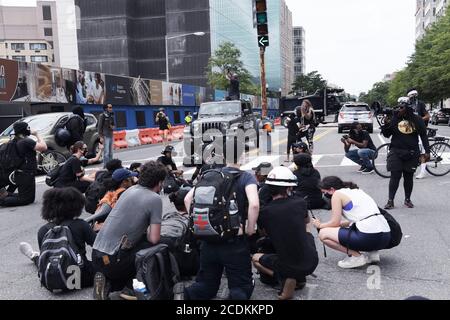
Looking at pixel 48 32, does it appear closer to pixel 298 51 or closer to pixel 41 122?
pixel 298 51

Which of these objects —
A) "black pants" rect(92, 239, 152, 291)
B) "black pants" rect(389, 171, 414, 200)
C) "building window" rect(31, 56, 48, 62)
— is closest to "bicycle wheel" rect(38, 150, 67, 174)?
"black pants" rect(389, 171, 414, 200)

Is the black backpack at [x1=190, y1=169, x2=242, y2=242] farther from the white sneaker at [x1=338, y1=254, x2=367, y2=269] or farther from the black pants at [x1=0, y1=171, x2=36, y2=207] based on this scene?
the black pants at [x1=0, y1=171, x2=36, y2=207]

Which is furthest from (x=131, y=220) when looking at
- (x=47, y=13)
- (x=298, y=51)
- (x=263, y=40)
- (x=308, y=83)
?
(x=298, y=51)

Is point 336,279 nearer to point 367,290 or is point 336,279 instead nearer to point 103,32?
point 367,290

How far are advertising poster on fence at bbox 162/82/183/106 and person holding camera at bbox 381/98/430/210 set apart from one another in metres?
31.2

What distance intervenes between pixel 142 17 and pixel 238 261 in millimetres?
91821

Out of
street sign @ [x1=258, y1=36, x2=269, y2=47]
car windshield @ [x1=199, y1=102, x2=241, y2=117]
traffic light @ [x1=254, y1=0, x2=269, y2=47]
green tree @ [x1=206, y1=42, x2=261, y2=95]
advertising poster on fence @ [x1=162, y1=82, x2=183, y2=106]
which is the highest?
green tree @ [x1=206, y1=42, x2=261, y2=95]

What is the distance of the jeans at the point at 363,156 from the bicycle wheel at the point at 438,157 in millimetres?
1375

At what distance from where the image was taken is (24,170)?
959 cm

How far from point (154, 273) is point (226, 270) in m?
0.63

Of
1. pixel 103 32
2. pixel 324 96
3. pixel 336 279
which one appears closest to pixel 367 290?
pixel 336 279

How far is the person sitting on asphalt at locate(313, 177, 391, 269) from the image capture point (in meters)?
5.02

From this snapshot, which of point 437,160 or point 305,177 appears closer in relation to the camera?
point 305,177

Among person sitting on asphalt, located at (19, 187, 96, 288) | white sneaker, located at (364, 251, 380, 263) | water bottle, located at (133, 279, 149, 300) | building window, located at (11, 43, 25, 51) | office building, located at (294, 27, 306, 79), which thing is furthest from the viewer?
office building, located at (294, 27, 306, 79)
